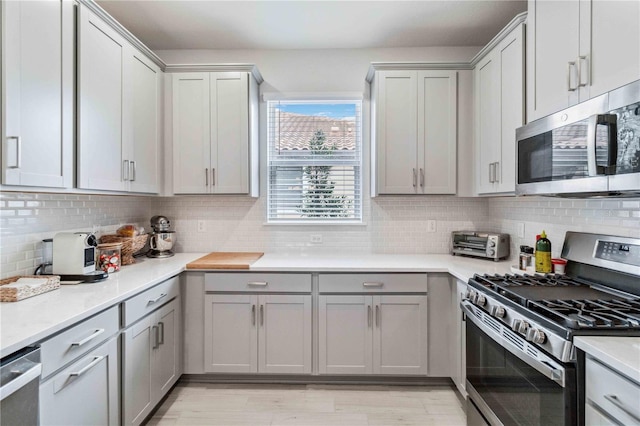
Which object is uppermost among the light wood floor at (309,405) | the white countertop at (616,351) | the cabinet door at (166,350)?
the white countertop at (616,351)

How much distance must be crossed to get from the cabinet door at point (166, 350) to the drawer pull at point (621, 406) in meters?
2.17

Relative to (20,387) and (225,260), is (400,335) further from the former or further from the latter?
(20,387)

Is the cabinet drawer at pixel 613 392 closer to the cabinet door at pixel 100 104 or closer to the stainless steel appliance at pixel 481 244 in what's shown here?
the stainless steel appliance at pixel 481 244

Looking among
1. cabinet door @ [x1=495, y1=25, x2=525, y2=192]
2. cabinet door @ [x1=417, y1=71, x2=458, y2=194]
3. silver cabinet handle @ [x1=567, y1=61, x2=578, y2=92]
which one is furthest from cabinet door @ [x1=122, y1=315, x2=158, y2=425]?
silver cabinet handle @ [x1=567, y1=61, x2=578, y2=92]

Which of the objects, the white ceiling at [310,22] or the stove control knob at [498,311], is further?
the white ceiling at [310,22]

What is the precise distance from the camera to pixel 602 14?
1410 mm

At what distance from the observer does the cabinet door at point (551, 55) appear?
1578mm

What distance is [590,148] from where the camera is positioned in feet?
4.44

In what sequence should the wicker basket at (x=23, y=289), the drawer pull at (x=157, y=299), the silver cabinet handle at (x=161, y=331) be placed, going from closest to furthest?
the wicker basket at (x=23, y=289), the drawer pull at (x=157, y=299), the silver cabinet handle at (x=161, y=331)

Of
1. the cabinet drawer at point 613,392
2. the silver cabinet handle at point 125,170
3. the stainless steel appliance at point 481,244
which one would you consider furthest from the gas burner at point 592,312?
the silver cabinet handle at point 125,170

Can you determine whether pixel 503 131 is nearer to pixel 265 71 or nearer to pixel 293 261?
pixel 293 261

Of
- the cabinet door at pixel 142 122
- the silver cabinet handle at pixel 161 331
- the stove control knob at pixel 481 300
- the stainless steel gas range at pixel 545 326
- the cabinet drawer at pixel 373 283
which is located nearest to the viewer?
the stainless steel gas range at pixel 545 326

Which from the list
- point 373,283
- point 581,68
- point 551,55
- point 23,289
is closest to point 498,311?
point 373,283

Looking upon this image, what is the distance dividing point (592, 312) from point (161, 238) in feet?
9.13
